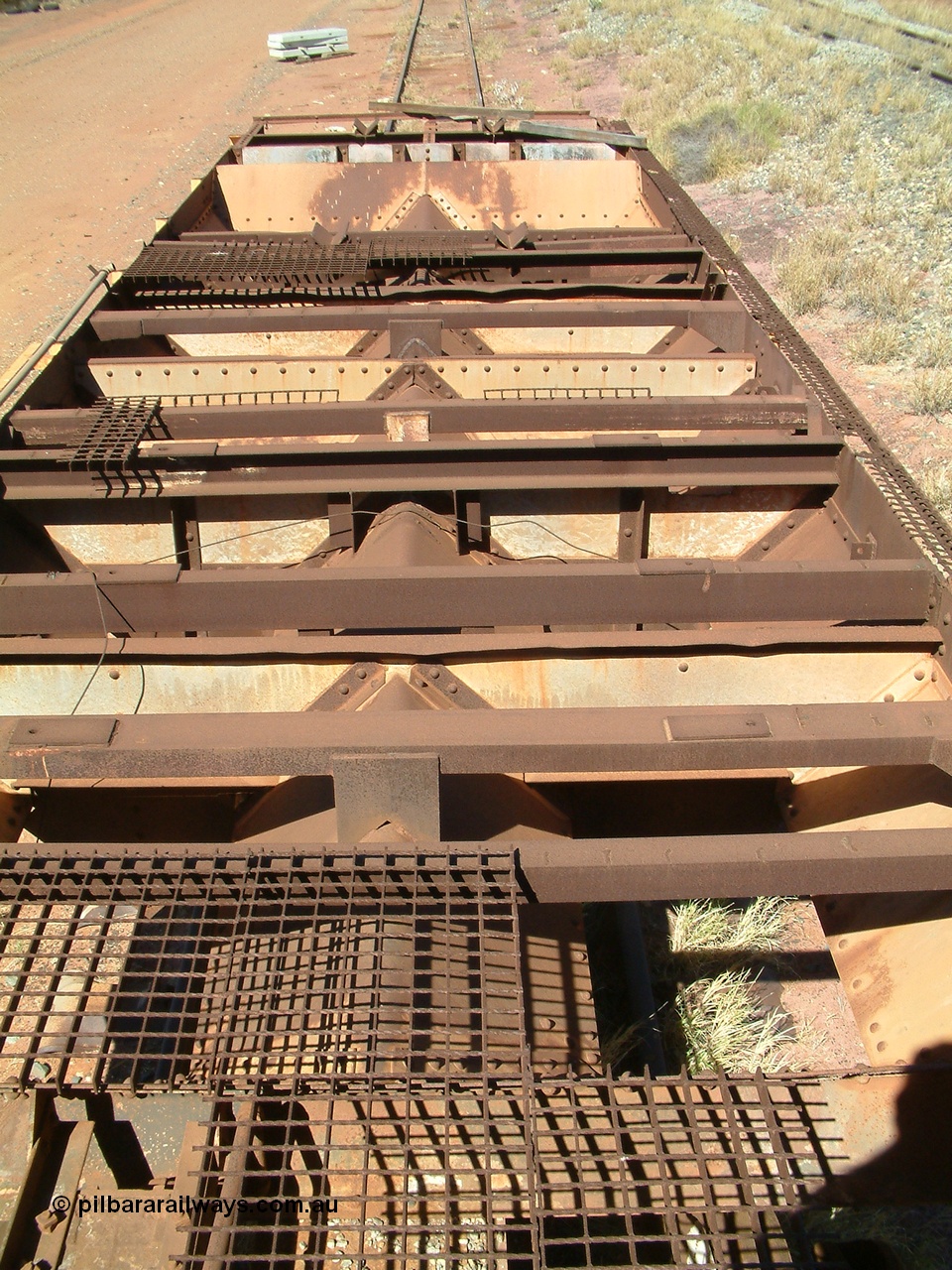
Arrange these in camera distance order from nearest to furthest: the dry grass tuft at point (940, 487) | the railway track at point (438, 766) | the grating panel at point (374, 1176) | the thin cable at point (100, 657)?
the grating panel at point (374, 1176) → the railway track at point (438, 766) → the thin cable at point (100, 657) → the dry grass tuft at point (940, 487)

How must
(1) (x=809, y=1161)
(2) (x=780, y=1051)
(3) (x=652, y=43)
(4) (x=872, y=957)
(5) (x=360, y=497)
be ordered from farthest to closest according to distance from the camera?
(3) (x=652, y=43) < (5) (x=360, y=497) < (2) (x=780, y=1051) < (4) (x=872, y=957) < (1) (x=809, y=1161)

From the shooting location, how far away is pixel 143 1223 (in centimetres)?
175

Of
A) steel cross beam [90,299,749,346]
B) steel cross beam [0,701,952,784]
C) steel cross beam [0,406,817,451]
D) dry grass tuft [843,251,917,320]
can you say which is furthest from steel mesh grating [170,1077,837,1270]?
dry grass tuft [843,251,917,320]

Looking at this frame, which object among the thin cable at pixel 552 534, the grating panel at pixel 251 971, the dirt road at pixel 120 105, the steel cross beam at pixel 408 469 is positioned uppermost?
the dirt road at pixel 120 105

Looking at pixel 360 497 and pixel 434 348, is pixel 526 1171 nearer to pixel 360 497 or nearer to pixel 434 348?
pixel 360 497

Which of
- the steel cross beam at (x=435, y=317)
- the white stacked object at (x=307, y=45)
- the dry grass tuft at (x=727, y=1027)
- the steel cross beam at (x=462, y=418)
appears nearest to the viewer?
the dry grass tuft at (x=727, y=1027)

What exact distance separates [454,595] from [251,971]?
1447 millimetres

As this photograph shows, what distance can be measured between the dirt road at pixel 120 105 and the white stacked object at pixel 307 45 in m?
0.59

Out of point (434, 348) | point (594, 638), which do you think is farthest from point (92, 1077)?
point (434, 348)

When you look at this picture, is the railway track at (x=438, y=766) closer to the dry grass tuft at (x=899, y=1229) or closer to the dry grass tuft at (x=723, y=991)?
the dry grass tuft at (x=899, y=1229)

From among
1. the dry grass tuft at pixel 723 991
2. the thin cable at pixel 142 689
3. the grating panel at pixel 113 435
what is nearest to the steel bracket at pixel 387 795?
the thin cable at pixel 142 689

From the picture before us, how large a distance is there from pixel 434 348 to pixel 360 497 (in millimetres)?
1680

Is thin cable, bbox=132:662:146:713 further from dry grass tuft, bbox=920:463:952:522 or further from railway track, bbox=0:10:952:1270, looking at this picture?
dry grass tuft, bbox=920:463:952:522

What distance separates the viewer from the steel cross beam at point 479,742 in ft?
7.47
